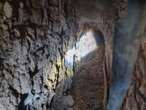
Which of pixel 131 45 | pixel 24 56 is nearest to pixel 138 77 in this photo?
pixel 131 45

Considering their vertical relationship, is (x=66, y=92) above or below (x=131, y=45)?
below

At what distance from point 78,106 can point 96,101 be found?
11cm

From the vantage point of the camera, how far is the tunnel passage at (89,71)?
153 cm

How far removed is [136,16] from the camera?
4.81 feet

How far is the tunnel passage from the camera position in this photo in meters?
1.53

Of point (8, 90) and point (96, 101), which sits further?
point (96, 101)

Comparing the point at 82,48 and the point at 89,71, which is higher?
the point at 82,48

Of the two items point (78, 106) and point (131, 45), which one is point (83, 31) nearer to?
point (131, 45)

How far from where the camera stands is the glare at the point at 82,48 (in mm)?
1521

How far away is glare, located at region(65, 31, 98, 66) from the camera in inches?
59.9

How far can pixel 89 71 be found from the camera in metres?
1.55

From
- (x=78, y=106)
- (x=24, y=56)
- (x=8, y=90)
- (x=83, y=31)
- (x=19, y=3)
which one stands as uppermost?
(x=19, y=3)

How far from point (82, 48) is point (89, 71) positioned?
135 mm

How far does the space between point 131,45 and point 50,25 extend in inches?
17.9
